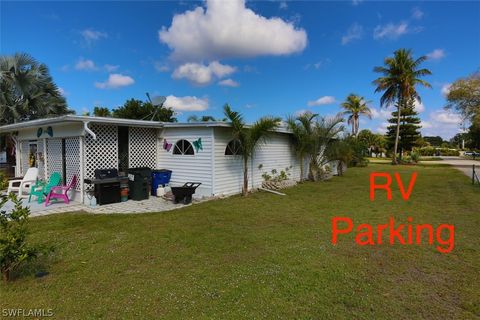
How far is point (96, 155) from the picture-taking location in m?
8.77

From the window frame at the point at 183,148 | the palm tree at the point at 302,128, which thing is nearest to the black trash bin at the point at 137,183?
the window frame at the point at 183,148

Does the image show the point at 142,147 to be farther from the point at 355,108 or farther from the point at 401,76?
the point at 355,108

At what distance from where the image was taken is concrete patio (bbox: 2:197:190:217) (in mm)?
7500

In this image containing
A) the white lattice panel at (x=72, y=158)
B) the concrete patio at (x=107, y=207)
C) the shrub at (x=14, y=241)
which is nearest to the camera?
the shrub at (x=14, y=241)

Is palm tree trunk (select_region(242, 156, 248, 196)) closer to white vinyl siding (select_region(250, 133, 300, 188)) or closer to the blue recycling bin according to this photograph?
white vinyl siding (select_region(250, 133, 300, 188))

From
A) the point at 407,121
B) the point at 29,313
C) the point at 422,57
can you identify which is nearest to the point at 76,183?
the point at 29,313

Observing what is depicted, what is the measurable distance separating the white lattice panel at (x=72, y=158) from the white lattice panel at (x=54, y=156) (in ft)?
1.74

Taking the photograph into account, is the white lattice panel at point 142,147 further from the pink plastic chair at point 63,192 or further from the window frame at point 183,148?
the pink plastic chair at point 63,192

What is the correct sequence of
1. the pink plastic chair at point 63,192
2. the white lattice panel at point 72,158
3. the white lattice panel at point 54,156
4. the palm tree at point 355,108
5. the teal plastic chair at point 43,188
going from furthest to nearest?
1. the palm tree at point 355,108
2. the white lattice panel at point 54,156
3. the white lattice panel at point 72,158
4. the teal plastic chair at point 43,188
5. the pink plastic chair at point 63,192

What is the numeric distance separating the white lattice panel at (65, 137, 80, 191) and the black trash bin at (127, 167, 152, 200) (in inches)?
61.7

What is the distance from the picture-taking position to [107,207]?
8.00 m

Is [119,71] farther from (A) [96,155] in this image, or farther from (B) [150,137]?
(A) [96,155]

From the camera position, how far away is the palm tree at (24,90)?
44.6 ft

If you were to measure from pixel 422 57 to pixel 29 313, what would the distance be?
1321 inches
